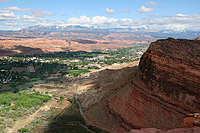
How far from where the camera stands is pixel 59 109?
5144 centimetres

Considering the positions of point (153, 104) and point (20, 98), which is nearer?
point (153, 104)

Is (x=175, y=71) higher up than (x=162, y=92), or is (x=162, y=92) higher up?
(x=175, y=71)

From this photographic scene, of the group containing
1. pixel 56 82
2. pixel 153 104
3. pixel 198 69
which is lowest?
pixel 56 82

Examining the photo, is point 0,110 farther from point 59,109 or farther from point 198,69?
point 198,69

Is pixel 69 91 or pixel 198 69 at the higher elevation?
pixel 198 69

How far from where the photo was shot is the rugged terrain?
29.1 m

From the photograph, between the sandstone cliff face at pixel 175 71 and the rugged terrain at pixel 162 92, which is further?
the rugged terrain at pixel 162 92

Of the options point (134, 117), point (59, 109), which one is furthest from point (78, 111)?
point (134, 117)

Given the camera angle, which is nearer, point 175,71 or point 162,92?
point 175,71

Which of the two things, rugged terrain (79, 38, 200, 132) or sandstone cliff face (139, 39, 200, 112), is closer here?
sandstone cliff face (139, 39, 200, 112)

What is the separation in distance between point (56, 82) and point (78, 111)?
38480 millimetres

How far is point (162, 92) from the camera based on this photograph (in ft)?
104

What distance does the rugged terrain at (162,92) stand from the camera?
29109 millimetres

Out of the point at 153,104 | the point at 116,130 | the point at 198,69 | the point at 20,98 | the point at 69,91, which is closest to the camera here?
the point at 198,69
